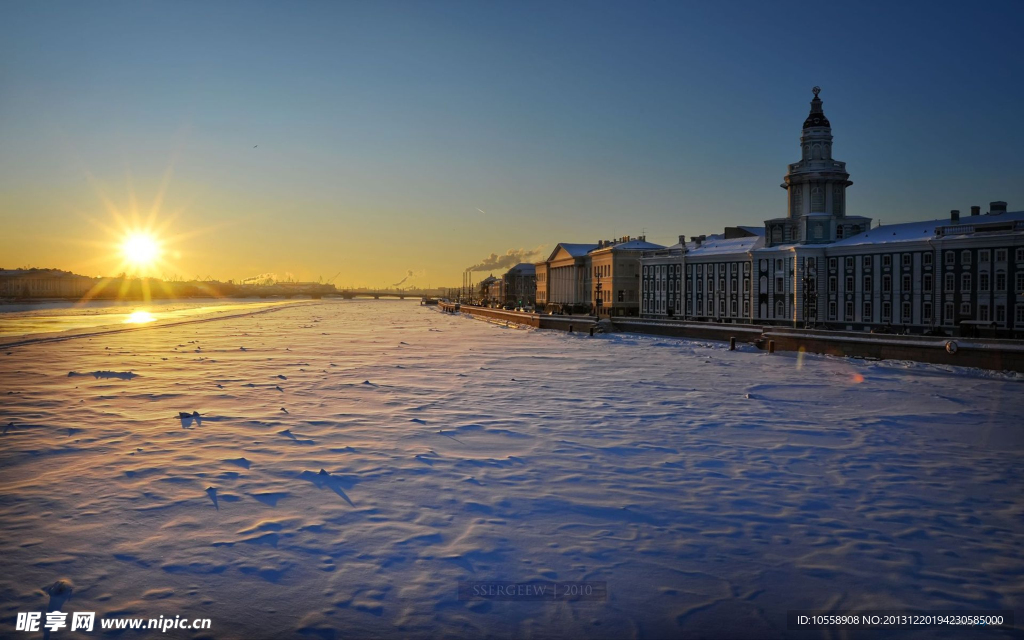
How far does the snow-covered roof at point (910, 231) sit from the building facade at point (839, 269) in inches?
3.9

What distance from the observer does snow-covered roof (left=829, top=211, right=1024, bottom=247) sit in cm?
4938

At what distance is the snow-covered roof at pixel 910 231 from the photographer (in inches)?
1944

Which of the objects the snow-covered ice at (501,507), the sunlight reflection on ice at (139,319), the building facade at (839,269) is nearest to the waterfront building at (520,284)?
the building facade at (839,269)

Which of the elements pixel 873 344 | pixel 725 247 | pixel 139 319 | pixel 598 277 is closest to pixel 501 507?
pixel 873 344

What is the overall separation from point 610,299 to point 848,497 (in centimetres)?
7856

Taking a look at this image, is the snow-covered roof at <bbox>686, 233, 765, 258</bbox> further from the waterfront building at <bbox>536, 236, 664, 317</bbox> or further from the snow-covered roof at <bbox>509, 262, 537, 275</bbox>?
the snow-covered roof at <bbox>509, 262, 537, 275</bbox>

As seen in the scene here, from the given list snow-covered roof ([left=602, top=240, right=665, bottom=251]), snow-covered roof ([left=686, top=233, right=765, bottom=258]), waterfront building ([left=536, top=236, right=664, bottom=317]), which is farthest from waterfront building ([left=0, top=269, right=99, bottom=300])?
snow-covered roof ([left=686, top=233, right=765, bottom=258])

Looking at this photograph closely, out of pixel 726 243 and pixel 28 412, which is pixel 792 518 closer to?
pixel 28 412

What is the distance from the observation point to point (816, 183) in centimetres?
6238

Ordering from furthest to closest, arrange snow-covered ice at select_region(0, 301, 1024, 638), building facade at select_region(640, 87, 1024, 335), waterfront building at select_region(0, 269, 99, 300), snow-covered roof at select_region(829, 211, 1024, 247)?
1. waterfront building at select_region(0, 269, 99, 300)
2. snow-covered roof at select_region(829, 211, 1024, 247)
3. building facade at select_region(640, 87, 1024, 335)
4. snow-covered ice at select_region(0, 301, 1024, 638)

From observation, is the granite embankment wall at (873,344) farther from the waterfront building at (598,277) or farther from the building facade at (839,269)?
the waterfront building at (598,277)

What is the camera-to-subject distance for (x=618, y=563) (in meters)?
7.17

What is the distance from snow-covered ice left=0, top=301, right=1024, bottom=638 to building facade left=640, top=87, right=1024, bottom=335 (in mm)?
30154

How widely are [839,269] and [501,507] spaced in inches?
2195
